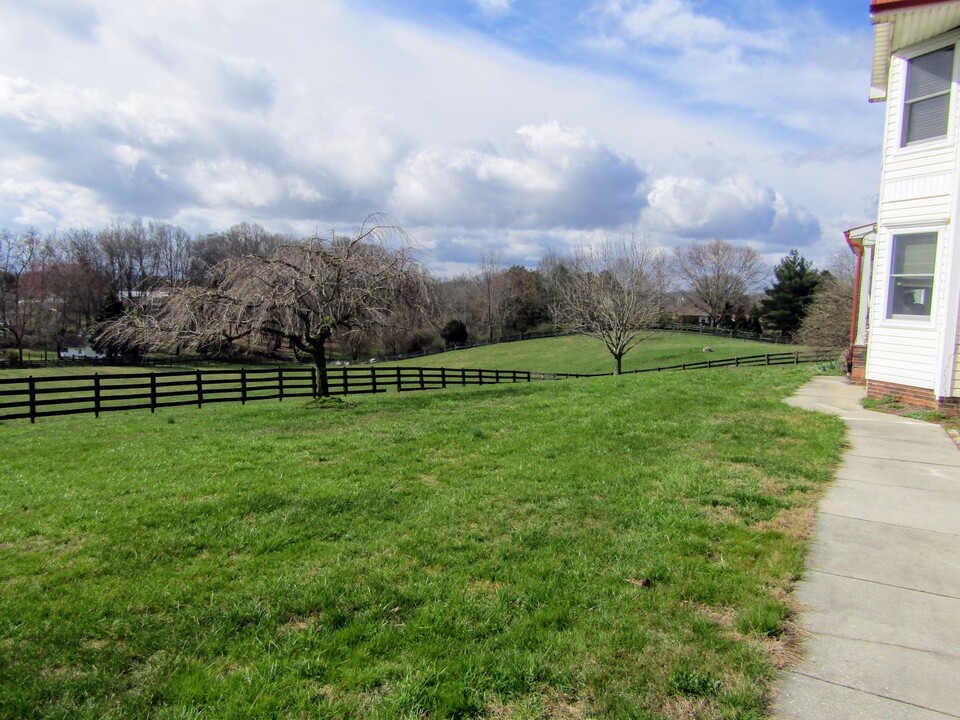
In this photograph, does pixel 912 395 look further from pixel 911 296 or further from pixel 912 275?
pixel 912 275

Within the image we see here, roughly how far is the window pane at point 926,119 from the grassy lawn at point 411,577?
5.45 metres

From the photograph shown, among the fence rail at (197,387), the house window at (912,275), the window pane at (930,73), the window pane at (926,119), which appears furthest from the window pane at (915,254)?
the fence rail at (197,387)

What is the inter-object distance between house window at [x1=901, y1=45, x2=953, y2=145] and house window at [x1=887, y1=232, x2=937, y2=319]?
1.69 m

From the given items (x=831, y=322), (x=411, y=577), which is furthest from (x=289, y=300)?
(x=831, y=322)

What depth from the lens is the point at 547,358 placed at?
2117 inches

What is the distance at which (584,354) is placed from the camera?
5247cm

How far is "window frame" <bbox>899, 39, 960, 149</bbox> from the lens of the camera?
9.04m

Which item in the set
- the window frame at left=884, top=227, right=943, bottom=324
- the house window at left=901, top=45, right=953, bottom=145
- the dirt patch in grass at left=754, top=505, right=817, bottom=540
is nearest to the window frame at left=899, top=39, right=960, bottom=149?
the house window at left=901, top=45, right=953, bottom=145

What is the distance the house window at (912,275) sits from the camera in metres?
9.42

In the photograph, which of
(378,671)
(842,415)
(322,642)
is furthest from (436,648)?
(842,415)

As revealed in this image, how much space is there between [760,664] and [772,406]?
796 cm

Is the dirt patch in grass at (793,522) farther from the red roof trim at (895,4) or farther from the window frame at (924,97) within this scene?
the red roof trim at (895,4)

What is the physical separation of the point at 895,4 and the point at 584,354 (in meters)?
44.4

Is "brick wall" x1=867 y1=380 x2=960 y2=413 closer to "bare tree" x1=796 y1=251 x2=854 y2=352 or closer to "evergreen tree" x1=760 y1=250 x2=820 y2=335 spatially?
"bare tree" x1=796 y1=251 x2=854 y2=352
